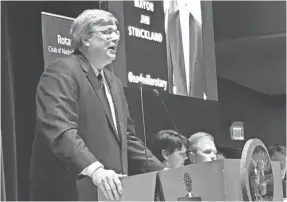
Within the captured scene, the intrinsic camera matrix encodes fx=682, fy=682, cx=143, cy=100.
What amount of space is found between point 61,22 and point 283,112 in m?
4.14

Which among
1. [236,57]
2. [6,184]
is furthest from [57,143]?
[236,57]

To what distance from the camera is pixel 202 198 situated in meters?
2.12

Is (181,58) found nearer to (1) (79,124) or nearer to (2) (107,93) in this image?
(2) (107,93)

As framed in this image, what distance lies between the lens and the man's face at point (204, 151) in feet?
13.6

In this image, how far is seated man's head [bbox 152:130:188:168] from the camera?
13.3 ft

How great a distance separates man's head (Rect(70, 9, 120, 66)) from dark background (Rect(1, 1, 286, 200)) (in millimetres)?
798

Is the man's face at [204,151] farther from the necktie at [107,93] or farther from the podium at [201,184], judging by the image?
the podium at [201,184]

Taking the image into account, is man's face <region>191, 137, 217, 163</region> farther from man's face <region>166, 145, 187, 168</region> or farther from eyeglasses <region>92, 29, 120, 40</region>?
eyeglasses <region>92, 29, 120, 40</region>

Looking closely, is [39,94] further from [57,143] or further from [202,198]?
[202,198]

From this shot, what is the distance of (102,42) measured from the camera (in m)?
2.68

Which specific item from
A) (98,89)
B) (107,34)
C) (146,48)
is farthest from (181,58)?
(98,89)

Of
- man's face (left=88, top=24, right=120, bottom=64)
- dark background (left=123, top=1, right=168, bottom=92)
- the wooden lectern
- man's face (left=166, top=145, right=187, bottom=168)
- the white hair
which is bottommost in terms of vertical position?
the wooden lectern

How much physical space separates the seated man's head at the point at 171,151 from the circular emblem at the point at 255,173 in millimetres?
1691

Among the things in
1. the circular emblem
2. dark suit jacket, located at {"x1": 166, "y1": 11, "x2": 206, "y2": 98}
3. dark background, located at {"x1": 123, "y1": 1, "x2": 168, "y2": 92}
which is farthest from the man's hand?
dark suit jacket, located at {"x1": 166, "y1": 11, "x2": 206, "y2": 98}
